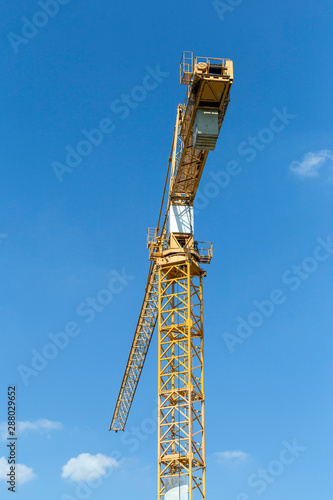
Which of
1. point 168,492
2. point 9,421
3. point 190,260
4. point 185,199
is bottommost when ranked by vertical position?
point 168,492

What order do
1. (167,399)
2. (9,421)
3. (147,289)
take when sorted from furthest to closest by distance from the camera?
(147,289) < (167,399) < (9,421)

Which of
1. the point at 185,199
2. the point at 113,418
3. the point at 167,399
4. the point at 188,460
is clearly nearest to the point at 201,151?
the point at 185,199

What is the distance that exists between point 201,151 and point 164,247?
6.02 m

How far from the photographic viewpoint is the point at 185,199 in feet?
126

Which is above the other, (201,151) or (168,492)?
(201,151)

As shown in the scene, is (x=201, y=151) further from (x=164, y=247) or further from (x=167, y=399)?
(x=167, y=399)

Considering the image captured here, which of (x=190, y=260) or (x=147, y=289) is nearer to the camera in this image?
(x=190, y=260)

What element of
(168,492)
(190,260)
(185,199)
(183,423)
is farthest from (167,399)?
(185,199)

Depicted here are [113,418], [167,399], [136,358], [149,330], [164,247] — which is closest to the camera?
[167,399]

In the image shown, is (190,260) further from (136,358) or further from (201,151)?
(136,358)

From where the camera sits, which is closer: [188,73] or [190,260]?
[188,73]

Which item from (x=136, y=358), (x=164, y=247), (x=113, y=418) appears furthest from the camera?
(x=113, y=418)

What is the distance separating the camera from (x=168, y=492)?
32.9 metres

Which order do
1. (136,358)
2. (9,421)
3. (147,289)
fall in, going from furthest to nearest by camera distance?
1. (136,358)
2. (147,289)
3. (9,421)
